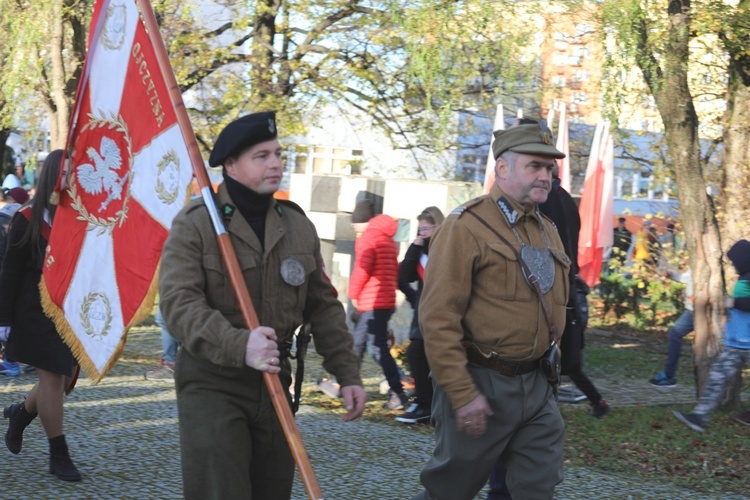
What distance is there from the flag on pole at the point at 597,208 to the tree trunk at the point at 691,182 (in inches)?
203

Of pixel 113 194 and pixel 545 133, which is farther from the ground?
pixel 545 133

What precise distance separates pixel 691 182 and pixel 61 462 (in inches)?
233

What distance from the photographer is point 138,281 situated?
4543 mm

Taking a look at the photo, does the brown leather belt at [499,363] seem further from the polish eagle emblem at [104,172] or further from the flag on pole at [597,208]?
the flag on pole at [597,208]

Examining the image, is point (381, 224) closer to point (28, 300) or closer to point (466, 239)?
point (28, 300)

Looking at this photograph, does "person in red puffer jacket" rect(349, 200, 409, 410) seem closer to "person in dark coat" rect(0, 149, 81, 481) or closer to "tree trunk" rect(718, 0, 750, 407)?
"tree trunk" rect(718, 0, 750, 407)

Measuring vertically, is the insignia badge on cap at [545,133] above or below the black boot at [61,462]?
above

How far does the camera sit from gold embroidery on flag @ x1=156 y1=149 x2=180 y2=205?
4.23m

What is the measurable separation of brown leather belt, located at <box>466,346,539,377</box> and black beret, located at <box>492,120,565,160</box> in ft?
2.78

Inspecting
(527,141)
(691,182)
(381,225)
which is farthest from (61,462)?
(691,182)

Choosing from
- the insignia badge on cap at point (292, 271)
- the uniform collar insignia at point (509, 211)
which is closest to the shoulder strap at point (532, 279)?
the uniform collar insignia at point (509, 211)

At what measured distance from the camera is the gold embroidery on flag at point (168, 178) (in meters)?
4.23

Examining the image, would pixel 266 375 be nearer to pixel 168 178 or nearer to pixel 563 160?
pixel 168 178

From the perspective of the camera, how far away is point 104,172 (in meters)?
4.80
